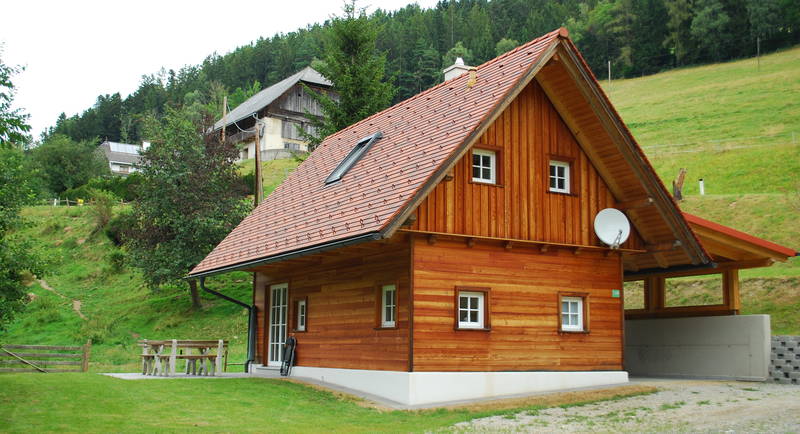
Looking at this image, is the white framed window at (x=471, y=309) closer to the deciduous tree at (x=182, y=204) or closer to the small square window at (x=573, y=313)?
the small square window at (x=573, y=313)

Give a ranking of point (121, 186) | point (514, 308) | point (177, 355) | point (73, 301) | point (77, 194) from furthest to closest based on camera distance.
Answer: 1. point (77, 194)
2. point (121, 186)
3. point (73, 301)
4. point (177, 355)
5. point (514, 308)

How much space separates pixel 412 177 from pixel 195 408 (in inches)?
209

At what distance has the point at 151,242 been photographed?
32.4 metres

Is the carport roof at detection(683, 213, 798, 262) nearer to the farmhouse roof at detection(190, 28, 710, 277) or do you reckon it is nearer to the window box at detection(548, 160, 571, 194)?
the farmhouse roof at detection(190, 28, 710, 277)

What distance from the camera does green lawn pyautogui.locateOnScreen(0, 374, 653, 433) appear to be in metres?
10.9

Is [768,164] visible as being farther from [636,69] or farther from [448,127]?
[636,69]

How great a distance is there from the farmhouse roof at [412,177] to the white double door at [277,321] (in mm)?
1523

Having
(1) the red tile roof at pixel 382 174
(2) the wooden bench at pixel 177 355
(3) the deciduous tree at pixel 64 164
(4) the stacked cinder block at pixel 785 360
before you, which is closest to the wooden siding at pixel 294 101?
(3) the deciduous tree at pixel 64 164

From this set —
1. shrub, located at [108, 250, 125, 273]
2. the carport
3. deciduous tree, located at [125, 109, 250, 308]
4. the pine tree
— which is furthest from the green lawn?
shrub, located at [108, 250, 125, 273]

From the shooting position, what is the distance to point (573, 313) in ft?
51.8

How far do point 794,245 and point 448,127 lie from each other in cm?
1769

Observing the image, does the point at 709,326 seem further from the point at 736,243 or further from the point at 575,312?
the point at 575,312

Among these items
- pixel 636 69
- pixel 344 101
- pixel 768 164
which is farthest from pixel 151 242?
pixel 636 69

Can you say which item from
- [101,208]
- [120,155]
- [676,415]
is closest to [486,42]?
[120,155]
